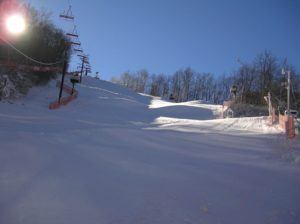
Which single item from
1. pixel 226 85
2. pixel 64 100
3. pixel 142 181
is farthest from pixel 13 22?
pixel 226 85

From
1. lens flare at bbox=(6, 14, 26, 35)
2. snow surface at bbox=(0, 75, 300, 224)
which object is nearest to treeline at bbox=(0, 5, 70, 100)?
lens flare at bbox=(6, 14, 26, 35)

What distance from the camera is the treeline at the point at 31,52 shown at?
93.9 feet

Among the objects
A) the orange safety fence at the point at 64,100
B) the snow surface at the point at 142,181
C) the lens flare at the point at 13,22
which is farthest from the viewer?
the orange safety fence at the point at 64,100

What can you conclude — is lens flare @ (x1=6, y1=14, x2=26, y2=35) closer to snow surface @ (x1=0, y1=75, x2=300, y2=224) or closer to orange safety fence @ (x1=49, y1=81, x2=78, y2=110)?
orange safety fence @ (x1=49, y1=81, x2=78, y2=110)

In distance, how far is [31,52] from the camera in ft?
114

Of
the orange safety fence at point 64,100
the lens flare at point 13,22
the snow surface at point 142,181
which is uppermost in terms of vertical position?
the lens flare at point 13,22

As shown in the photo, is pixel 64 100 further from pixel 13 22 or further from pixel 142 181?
pixel 142 181

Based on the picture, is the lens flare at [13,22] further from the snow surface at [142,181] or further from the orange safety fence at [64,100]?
the snow surface at [142,181]

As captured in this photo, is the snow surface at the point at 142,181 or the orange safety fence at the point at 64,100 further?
the orange safety fence at the point at 64,100

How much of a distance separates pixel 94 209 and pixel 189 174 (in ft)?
9.17

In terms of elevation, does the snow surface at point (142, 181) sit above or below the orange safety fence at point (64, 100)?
below

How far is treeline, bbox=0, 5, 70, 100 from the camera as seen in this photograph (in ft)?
93.9

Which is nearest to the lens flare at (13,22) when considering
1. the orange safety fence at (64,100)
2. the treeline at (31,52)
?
the treeline at (31,52)

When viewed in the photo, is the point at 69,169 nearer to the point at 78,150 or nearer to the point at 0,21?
the point at 78,150
